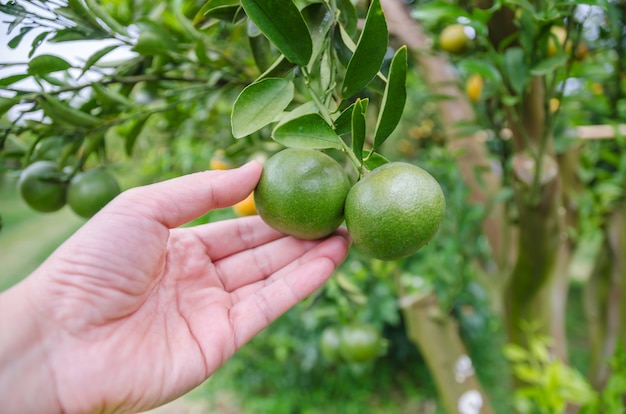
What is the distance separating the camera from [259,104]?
0.52 m

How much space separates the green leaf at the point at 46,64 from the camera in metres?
0.61

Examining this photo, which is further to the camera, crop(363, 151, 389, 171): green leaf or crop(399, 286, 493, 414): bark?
crop(399, 286, 493, 414): bark

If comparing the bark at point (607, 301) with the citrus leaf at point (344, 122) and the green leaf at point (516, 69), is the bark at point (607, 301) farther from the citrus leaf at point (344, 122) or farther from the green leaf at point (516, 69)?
the citrus leaf at point (344, 122)

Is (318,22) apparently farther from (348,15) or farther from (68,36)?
(68,36)

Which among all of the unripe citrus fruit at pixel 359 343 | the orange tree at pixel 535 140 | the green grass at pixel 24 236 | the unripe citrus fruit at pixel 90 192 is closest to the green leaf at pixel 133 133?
the unripe citrus fruit at pixel 90 192

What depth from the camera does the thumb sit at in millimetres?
651

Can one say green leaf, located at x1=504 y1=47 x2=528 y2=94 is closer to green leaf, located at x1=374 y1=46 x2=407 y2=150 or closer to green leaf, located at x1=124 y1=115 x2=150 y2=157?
green leaf, located at x1=374 y1=46 x2=407 y2=150

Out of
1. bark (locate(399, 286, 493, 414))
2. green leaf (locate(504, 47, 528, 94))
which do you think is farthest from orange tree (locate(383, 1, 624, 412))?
bark (locate(399, 286, 493, 414))

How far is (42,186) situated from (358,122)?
625mm

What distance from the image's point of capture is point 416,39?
48.7 inches

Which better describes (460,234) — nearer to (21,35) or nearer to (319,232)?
(319,232)

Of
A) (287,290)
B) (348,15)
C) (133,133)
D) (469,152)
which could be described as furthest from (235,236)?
(469,152)

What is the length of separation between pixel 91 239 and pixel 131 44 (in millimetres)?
323

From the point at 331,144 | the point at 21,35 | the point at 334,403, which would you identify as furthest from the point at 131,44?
the point at 334,403
